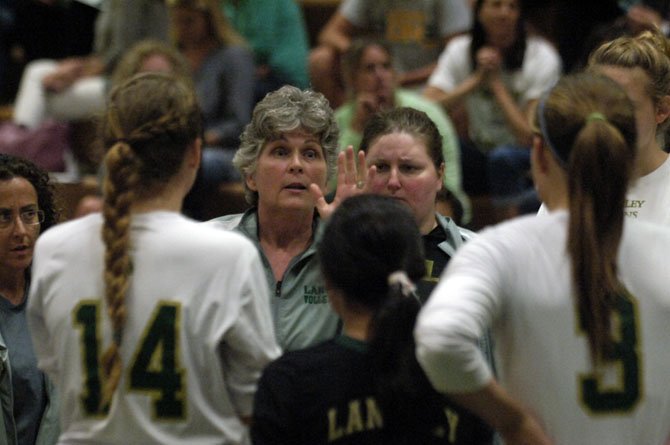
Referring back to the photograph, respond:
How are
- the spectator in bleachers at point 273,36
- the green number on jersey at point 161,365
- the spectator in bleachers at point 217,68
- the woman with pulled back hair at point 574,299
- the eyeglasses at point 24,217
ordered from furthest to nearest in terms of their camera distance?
the spectator in bleachers at point 273,36 < the spectator in bleachers at point 217,68 < the eyeglasses at point 24,217 < the green number on jersey at point 161,365 < the woman with pulled back hair at point 574,299

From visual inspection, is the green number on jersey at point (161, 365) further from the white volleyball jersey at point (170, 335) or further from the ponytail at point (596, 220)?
the ponytail at point (596, 220)

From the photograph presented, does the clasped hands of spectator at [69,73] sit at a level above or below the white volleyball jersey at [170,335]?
below

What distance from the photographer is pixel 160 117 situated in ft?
8.02

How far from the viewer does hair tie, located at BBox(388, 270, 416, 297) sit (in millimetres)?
2255

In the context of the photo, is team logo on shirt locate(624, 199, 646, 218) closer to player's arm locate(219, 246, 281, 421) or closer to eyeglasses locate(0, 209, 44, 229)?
player's arm locate(219, 246, 281, 421)

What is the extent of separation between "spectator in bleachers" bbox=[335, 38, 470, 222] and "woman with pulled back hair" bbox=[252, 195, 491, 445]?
3134 mm

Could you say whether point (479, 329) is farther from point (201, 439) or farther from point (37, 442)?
point (37, 442)

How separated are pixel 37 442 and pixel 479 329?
1582 millimetres

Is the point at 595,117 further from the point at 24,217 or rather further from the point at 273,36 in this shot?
the point at 273,36

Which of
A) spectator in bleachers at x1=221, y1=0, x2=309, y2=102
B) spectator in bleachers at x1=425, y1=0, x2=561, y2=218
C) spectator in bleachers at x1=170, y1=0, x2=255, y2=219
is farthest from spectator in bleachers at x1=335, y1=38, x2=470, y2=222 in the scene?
spectator in bleachers at x1=221, y1=0, x2=309, y2=102

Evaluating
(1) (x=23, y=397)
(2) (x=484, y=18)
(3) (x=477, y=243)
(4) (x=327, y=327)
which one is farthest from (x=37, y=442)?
(2) (x=484, y=18)

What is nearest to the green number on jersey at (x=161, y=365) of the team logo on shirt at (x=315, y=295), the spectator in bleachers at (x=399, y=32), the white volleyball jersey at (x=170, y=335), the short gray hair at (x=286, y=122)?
the white volleyball jersey at (x=170, y=335)

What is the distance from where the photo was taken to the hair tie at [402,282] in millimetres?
2255

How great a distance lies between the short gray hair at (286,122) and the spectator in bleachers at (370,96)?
6.92 ft
